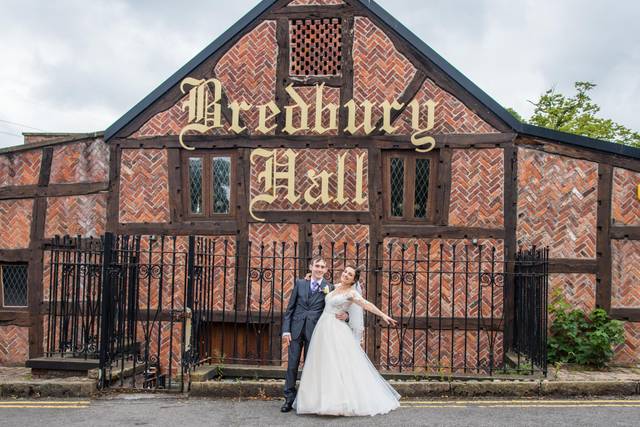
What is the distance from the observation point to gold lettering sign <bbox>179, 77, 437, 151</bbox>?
11.9 m

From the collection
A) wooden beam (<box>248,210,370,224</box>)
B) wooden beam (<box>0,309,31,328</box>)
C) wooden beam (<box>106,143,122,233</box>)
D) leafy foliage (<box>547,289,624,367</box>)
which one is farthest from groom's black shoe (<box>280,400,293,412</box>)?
wooden beam (<box>0,309,31,328</box>)

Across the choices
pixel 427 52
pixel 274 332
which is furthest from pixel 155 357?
pixel 427 52

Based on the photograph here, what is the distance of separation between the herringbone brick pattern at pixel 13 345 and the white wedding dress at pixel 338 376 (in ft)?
22.1

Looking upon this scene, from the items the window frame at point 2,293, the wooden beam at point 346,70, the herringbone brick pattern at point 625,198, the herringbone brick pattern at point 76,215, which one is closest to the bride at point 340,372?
the wooden beam at point 346,70

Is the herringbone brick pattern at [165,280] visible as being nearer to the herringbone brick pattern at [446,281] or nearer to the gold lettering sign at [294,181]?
the gold lettering sign at [294,181]

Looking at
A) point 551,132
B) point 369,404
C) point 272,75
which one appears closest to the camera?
point 369,404

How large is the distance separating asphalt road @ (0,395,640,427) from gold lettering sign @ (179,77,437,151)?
508 cm

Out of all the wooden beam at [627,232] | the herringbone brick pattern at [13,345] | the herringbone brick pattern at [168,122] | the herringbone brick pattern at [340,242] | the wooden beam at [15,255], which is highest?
the herringbone brick pattern at [168,122]

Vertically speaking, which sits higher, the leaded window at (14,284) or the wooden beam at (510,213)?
the wooden beam at (510,213)

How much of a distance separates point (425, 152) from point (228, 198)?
3560 millimetres

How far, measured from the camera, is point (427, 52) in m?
11.9

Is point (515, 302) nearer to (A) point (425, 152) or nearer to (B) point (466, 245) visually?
(B) point (466, 245)

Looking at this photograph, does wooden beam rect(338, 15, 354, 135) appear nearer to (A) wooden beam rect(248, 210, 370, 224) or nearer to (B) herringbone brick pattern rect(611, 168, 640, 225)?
(A) wooden beam rect(248, 210, 370, 224)

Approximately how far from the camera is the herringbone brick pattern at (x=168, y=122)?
Result: 12477 mm
